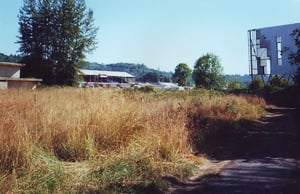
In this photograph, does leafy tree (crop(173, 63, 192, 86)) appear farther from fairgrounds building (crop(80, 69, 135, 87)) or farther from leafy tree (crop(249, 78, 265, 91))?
leafy tree (crop(249, 78, 265, 91))

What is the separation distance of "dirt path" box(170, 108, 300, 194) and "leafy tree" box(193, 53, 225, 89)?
81.0m

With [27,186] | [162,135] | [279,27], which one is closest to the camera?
[27,186]

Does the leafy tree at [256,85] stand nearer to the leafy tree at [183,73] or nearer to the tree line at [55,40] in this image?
the tree line at [55,40]

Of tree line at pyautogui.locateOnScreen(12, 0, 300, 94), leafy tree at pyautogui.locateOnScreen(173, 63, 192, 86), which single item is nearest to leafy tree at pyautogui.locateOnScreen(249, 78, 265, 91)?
tree line at pyautogui.locateOnScreen(12, 0, 300, 94)

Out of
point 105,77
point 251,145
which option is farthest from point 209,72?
point 251,145

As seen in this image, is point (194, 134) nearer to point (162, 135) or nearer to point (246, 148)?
point (246, 148)

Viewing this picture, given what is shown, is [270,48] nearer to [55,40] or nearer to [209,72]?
[209,72]

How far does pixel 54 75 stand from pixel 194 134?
156 ft

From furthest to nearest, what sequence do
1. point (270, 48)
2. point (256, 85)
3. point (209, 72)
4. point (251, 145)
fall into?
point (209, 72)
point (270, 48)
point (256, 85)
point (251, 145)

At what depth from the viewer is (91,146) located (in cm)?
898

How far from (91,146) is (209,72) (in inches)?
3520

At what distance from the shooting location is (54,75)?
2260 inches

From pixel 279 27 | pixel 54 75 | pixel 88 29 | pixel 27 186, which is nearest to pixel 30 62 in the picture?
pixel 54 75

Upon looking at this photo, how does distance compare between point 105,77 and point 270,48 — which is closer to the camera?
point 270,48
